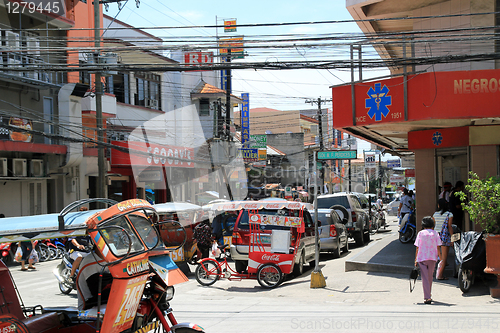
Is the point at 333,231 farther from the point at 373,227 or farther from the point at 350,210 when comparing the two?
the point at 373,227

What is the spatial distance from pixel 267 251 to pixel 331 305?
278cm

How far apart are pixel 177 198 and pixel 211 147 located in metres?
5.16

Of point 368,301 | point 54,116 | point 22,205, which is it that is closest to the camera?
point 368,301

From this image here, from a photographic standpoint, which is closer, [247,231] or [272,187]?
[247,231]

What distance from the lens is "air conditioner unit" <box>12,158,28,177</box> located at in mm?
20156

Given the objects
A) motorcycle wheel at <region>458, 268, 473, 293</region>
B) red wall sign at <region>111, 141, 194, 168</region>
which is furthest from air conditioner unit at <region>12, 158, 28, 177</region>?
motorcycle wheel at <region>458, 268, 473, 293</region>

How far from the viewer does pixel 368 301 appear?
9.38m

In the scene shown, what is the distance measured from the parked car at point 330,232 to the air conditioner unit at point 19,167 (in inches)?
521

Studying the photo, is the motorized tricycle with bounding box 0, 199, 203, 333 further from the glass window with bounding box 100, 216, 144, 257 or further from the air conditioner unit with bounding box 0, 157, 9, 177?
the air conditioner unit with bounding box 0, 157, 9, 177

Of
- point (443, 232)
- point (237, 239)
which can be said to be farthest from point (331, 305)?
point (237, 239)

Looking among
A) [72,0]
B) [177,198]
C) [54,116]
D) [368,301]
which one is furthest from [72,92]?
[368,301]

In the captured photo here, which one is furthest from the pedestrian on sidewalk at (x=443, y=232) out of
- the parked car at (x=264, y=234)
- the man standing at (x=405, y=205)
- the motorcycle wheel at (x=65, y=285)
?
the motorcycle wheel at (x=65, y=285)

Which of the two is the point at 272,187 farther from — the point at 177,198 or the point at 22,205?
the point at 22,205

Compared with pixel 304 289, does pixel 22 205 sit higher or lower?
higher
